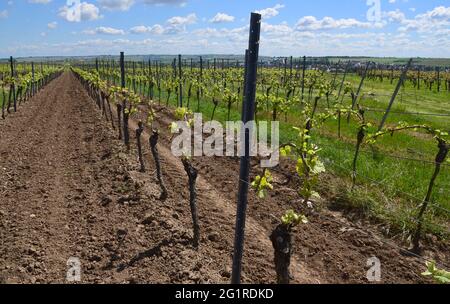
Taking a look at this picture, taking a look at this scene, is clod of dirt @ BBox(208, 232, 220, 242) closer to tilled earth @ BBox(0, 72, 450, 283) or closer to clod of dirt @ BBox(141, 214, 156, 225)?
tilled earth @ BBox(0, 72, 450, 283)

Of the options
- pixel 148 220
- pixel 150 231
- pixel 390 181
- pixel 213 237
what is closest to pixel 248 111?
pixel 213 237

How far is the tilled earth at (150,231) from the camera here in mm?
4852

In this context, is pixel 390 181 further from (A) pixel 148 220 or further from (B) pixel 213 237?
(A) pixel 148 220

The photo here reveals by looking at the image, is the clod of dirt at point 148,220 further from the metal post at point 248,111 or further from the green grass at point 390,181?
the green grass at point 390,181

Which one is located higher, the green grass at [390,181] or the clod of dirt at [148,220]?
the green grass at [390,181]

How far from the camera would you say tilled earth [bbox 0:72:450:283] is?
4852mm

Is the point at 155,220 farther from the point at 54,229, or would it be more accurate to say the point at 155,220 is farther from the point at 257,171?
the point at 257,171

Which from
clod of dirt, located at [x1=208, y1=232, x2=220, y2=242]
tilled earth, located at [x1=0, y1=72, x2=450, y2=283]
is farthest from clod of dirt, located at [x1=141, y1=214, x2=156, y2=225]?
clod of dirt, located at [x1=208, y1=232, x2=220, y2=242]

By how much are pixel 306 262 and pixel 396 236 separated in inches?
66.6

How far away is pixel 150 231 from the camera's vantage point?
573 centimetres

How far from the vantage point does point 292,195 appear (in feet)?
24.4

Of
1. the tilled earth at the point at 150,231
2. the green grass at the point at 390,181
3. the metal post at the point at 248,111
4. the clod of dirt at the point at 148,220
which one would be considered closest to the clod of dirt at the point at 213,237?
the tilled earth at the point at 150,231
